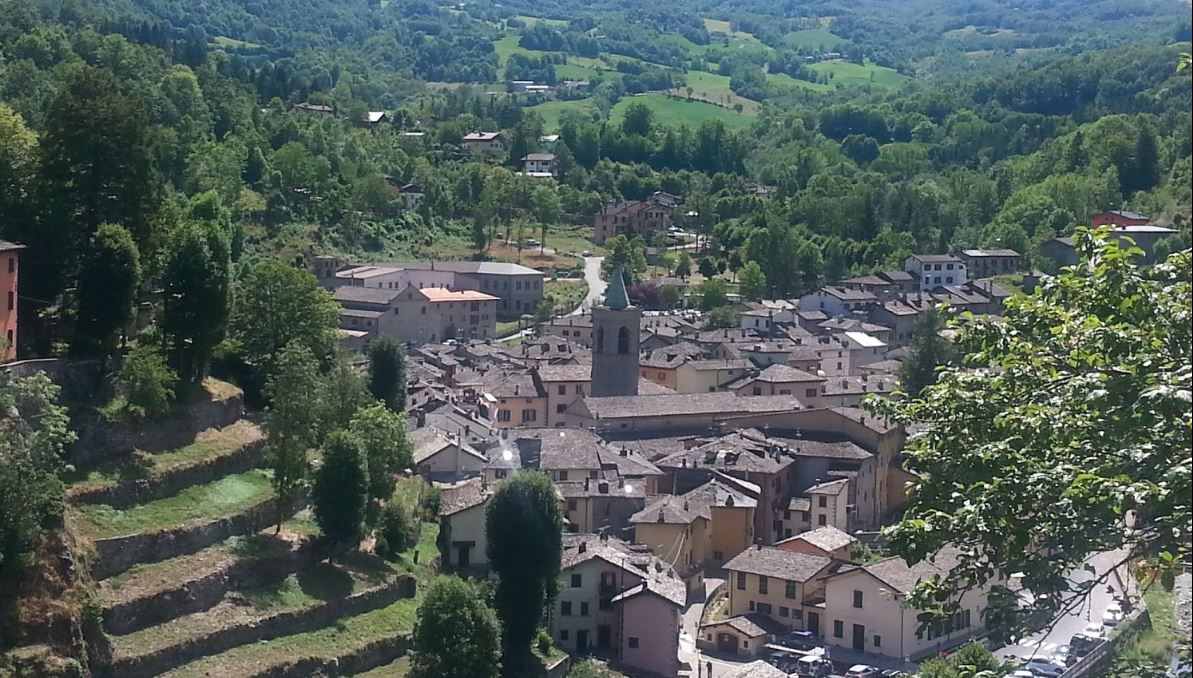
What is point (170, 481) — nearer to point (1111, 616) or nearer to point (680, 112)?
point (1111, 616)

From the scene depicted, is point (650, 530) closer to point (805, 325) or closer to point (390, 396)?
point (390, 396)

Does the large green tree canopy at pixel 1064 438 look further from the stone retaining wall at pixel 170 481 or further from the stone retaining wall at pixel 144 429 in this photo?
the stone retaining wall at pixel 144 429

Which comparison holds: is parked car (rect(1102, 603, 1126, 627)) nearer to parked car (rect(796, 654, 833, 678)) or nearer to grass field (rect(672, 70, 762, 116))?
parked car (rect(796, 654, 833, 678))

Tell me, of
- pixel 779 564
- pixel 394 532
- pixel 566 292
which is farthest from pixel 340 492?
pixel 566 292

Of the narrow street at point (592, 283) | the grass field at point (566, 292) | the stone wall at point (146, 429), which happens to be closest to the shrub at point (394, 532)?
the stone wall at point (146, 429)

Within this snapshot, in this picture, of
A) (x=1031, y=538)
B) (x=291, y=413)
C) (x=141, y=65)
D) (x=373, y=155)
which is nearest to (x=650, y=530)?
(x=291, y=413)

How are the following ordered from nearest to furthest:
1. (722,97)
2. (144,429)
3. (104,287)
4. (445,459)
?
(144,429) < (104,287) < (445,459) < (722,97)
